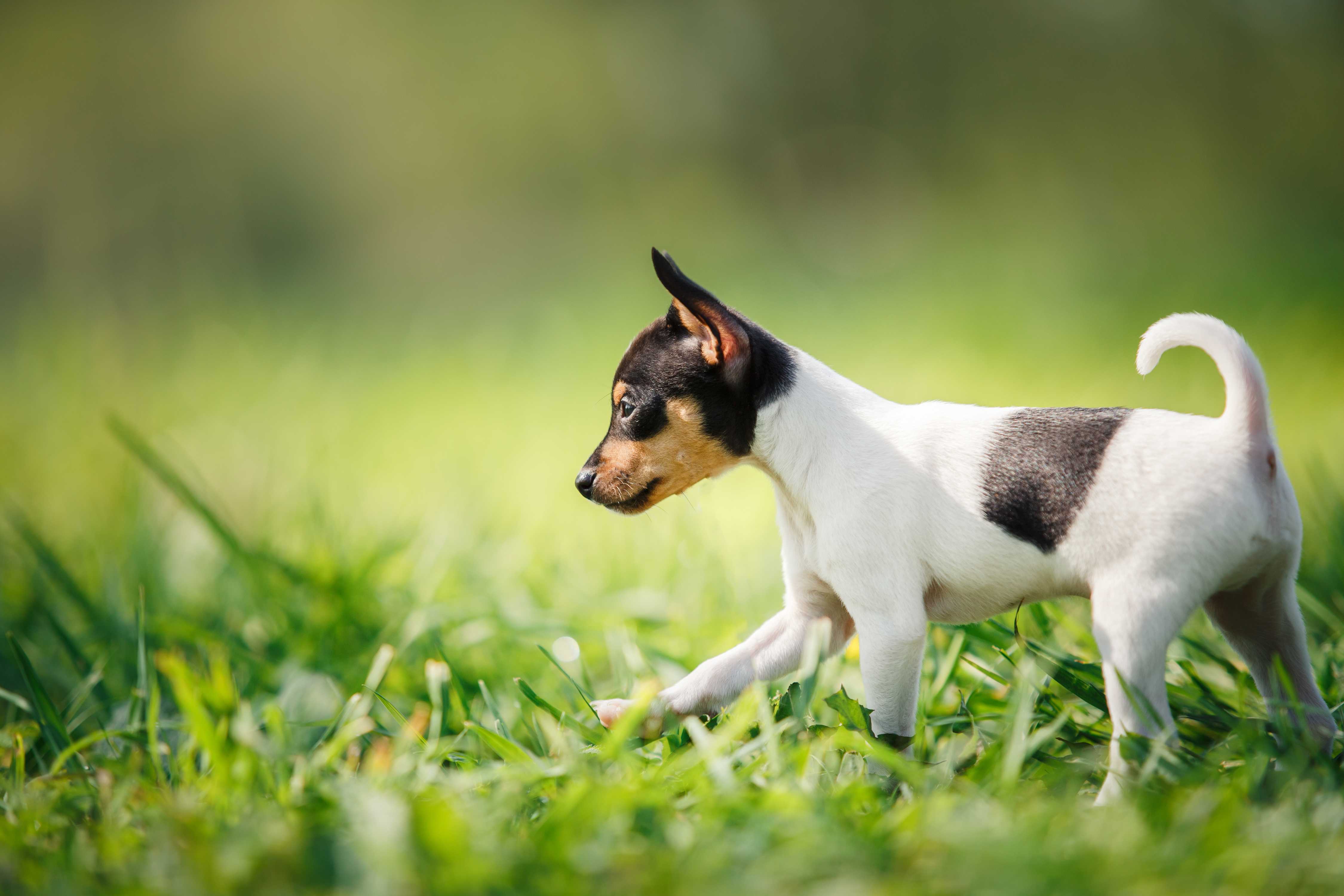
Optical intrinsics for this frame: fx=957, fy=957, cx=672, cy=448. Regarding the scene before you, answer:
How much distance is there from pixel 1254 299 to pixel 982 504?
5435 mm

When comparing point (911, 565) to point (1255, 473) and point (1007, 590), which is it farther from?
point (1255, 473)

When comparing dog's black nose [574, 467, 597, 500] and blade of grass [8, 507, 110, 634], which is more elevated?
dog's black nose [574, 467, 597, 500]

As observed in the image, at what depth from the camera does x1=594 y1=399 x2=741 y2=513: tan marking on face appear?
2008 mm

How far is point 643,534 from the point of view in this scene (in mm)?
3912

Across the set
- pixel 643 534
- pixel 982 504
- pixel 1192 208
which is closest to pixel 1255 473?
pixel 982 504

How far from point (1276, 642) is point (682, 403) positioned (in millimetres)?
1243

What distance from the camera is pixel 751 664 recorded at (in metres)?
2.07

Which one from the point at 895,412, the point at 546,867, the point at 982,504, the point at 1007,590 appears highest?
the point at 895,412

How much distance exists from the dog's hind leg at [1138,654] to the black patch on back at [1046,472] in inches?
6.2

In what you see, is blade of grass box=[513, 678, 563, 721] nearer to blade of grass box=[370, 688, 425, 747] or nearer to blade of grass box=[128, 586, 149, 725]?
→ blade of grass box=[370, 688, 425, 747]

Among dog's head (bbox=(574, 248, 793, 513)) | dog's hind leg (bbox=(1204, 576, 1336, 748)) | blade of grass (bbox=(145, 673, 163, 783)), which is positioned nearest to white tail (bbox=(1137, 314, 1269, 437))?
dog's hind leg (bbox=(1204, 576, 1336, 748))

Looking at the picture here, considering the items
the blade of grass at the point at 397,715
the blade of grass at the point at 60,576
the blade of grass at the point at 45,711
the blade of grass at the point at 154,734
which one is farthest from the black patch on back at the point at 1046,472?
the blade of grass at the point at 60,576

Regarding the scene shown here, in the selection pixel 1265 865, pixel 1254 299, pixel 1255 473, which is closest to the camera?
pixel 1265 865

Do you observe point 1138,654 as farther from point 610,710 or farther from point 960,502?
point 610,710
